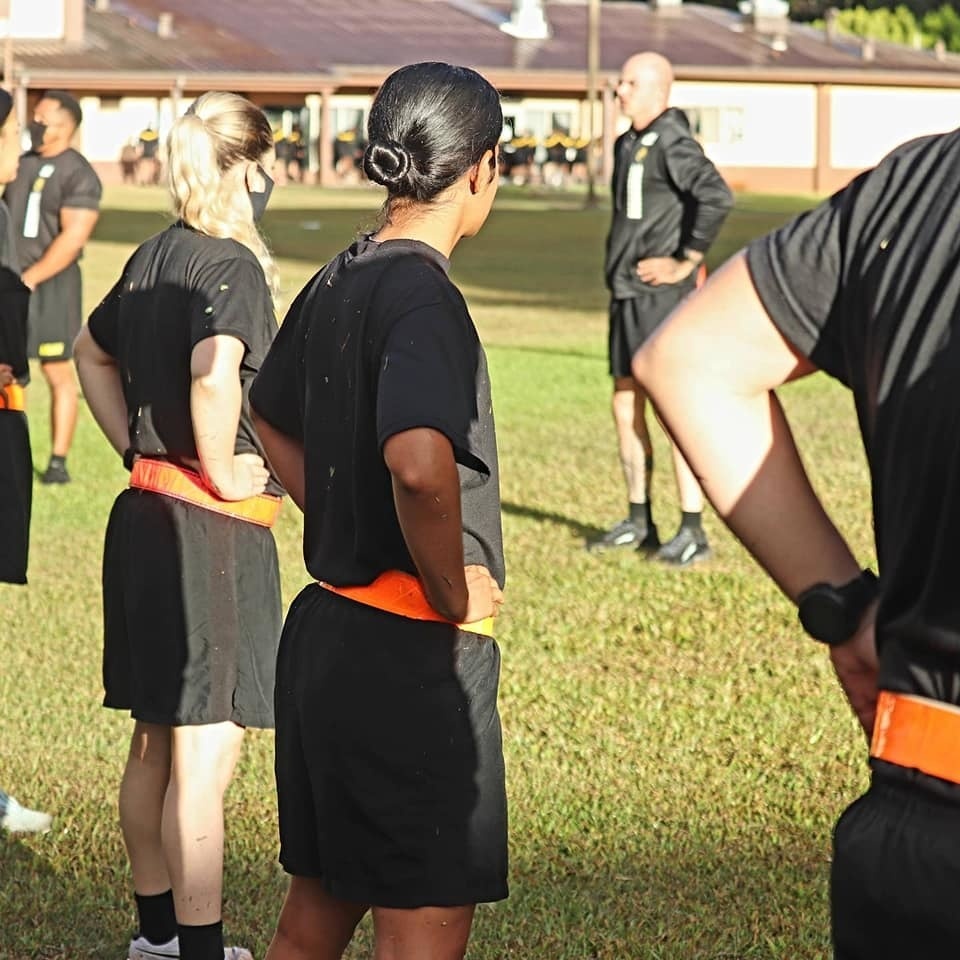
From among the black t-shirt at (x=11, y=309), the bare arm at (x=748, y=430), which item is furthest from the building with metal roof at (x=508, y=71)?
the bare arm at (x=748, y=430)

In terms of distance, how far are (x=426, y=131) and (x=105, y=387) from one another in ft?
5.55

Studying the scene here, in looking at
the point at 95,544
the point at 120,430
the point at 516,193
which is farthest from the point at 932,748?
the point at 516,193

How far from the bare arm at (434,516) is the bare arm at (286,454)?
45 cm

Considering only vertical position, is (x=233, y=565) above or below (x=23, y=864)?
above

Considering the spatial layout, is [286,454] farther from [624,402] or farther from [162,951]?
[624,402]

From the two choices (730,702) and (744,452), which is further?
(730,702)

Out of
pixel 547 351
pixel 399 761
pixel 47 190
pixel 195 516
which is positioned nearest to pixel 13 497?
pixel 195 516

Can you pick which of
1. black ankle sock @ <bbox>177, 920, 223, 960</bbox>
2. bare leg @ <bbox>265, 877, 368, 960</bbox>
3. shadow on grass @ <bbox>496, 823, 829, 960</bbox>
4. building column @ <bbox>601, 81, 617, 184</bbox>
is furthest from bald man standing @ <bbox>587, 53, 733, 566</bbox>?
building column @ <bbox>601, 81, 617, 184</bbox>

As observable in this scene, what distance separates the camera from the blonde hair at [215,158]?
4105 mm

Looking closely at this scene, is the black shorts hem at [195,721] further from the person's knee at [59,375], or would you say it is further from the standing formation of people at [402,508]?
the person's knee at [59,375]

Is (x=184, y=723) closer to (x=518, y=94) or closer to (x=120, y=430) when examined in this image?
(x=120, y=430)

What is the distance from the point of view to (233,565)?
4.27 m

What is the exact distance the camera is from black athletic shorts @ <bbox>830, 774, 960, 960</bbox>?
6.65 feet

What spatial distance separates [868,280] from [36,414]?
12.8 meters
